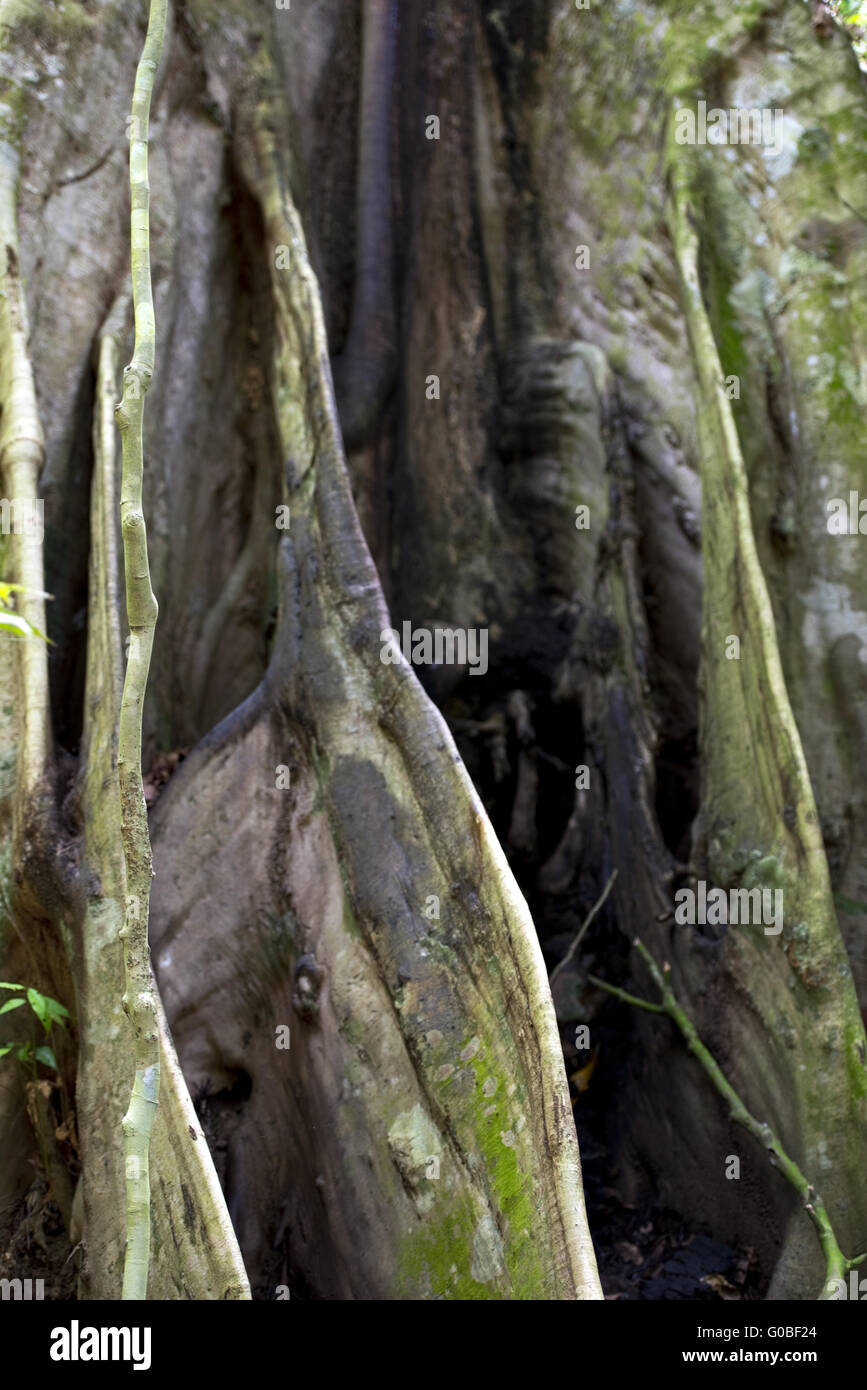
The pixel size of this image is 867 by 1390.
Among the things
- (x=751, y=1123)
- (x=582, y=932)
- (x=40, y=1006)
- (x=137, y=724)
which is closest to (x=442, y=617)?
(x=582, y=932)

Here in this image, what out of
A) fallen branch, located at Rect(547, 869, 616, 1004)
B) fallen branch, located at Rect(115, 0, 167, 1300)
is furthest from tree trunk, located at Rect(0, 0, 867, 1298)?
fallen branch, located at Rect(115, 0, 167, 1300)

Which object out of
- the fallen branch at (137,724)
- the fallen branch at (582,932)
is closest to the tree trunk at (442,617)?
the fallen branch at (582,932)

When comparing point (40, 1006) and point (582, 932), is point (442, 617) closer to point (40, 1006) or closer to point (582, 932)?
point (582, 932)

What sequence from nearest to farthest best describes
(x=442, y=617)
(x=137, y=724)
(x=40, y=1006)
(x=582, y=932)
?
(x=137, y=724), (x=40, y=1006), (x=582, y=932), (x=442, y=617)

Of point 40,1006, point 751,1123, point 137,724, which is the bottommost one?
point 751,1123

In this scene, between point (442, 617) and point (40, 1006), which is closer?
point (40, 1006)

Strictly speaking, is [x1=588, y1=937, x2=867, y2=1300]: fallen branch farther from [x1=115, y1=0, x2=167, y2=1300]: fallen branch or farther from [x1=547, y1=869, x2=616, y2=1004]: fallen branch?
[x1=115, y1=0, x2=167, y2=1300]: fallen branch

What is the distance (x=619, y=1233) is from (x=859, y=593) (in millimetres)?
2039

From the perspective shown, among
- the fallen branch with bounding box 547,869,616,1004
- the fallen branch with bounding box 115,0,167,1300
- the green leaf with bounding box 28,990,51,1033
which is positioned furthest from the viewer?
the fallen branch with bounding box 547,869,616,1004

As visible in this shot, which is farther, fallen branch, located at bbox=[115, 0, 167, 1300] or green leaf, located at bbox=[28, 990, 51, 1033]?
green leaf, located at bbox=[28, 990, 51, 1033]

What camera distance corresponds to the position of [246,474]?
4297 millimetres

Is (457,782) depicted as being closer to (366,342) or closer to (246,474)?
(246,474)

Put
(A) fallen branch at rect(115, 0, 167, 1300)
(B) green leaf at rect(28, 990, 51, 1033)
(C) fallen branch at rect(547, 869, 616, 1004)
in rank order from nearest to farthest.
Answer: (A) fallen branch at rect(115, 0, 167, 1300) < (B) green leaf at rect(28, 990, 51, 1033) < (C) fallen branch at rect(547, 869, 616, 1004)

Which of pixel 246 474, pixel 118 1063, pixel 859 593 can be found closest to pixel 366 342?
pixel 246 474
